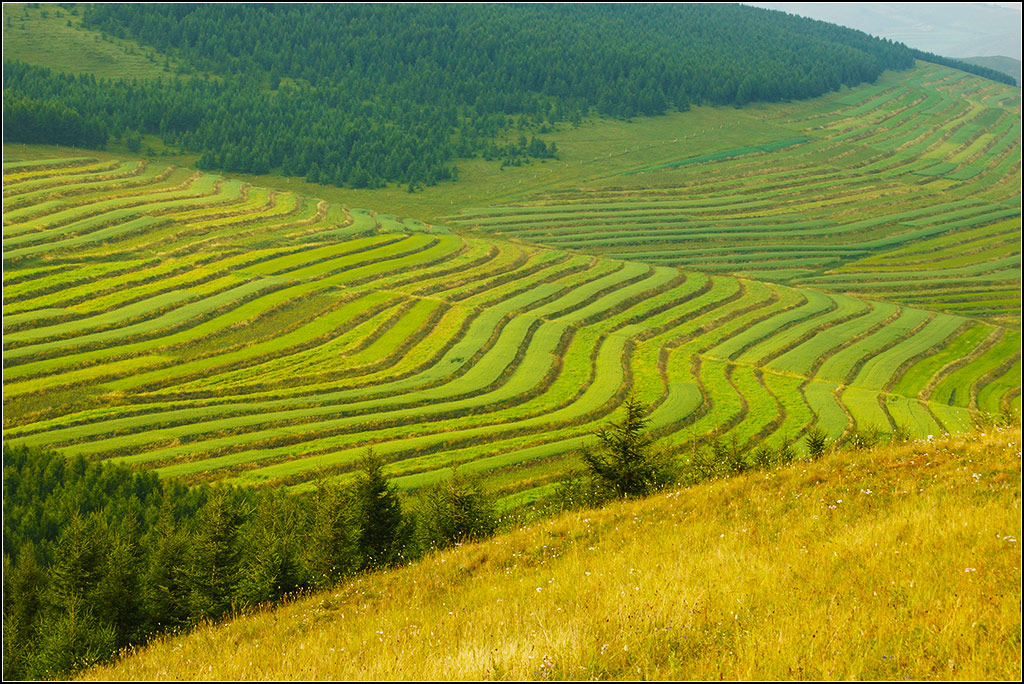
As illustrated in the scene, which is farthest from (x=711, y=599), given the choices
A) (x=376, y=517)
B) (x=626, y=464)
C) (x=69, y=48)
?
(x=69, y=48)

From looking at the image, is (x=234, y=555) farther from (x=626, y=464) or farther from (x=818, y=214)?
(x=818, y=214)

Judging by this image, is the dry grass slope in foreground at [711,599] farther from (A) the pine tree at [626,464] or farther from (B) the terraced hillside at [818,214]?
(B) the terraced hillside at [818,214]

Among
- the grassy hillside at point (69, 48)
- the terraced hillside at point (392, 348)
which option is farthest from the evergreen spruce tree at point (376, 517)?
the grassy hillside at point (69, 48)

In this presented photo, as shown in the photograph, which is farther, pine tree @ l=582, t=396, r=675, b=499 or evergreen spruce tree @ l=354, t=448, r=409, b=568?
pine tree @ l=582, t=396, r=675, b=499

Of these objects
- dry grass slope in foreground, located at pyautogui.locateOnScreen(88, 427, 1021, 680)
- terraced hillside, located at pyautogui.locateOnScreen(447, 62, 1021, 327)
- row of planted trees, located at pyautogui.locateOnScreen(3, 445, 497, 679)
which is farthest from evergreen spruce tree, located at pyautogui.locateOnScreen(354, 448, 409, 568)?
terraced hillside, located at pyautogui.locateOnScreen(447, 62, 1021, 327)

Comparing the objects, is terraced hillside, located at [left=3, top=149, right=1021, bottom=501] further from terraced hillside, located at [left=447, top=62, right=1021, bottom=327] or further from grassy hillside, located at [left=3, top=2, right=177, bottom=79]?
grassy hillside, located at [left=3, top=2, right=177, bottom=79]

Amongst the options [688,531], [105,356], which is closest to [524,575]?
[688,531]
